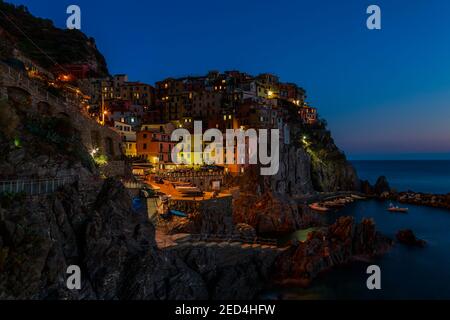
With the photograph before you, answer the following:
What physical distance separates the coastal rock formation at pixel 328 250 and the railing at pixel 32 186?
18.6 metres

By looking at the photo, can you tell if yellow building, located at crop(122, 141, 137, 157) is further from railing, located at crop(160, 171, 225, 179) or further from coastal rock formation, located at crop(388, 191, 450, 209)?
coastal rock formation, located at crop(388, 191, 450, 209)

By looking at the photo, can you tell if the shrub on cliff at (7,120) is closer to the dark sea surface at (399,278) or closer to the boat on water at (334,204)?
the dark sea surface at (399,278)

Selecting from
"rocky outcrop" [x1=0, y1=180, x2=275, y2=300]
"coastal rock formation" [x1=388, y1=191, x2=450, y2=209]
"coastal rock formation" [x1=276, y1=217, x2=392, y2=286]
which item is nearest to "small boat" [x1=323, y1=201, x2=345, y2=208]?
"coastal rock formation" [x1=388, y1=191, x2=450, y2=209]

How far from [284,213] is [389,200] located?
150 ft

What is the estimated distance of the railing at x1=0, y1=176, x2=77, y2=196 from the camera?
667 inches

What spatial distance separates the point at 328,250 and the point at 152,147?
1664 inches

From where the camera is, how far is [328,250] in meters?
32.5

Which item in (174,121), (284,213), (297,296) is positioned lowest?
(297,296)

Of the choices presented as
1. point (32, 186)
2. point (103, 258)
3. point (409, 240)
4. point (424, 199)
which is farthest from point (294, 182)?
point (32, 186)

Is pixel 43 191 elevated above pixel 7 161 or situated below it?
below

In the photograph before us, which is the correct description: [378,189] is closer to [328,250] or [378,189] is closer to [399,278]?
[399,278]
